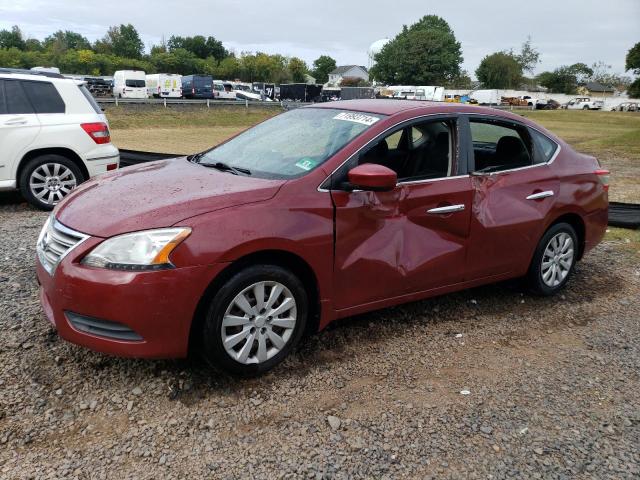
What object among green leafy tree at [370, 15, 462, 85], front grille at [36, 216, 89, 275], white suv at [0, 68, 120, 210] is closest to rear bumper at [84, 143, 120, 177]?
white suv at [0, 68, 120, 210]

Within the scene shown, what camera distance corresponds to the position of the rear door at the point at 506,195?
4.10 m

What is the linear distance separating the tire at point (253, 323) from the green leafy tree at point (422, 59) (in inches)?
4110

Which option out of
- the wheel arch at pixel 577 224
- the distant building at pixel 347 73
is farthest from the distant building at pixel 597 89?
the wheel arch at pixel 577 224

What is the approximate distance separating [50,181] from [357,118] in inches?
197

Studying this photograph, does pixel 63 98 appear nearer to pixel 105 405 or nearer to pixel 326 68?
pixel 105 405

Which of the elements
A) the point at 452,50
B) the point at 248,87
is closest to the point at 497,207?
the point at 248,87

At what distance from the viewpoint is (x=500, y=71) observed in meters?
97.7

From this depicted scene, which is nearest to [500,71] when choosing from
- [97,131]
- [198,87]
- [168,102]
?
[198,87]

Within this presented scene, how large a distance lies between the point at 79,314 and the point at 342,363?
1624 mm

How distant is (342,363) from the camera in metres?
3.53

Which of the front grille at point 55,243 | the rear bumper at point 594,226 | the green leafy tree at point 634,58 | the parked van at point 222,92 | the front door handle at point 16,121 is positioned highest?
the green leafy tree at point 634,58

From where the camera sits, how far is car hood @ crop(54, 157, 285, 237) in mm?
2934

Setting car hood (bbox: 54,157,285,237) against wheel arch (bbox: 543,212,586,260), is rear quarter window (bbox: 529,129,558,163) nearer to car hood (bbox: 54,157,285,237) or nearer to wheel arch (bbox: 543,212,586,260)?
wheel arch (bbox: 543,212,586,260)

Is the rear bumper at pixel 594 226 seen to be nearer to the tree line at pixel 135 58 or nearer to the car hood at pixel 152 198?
the car hood at pixel 152 198
